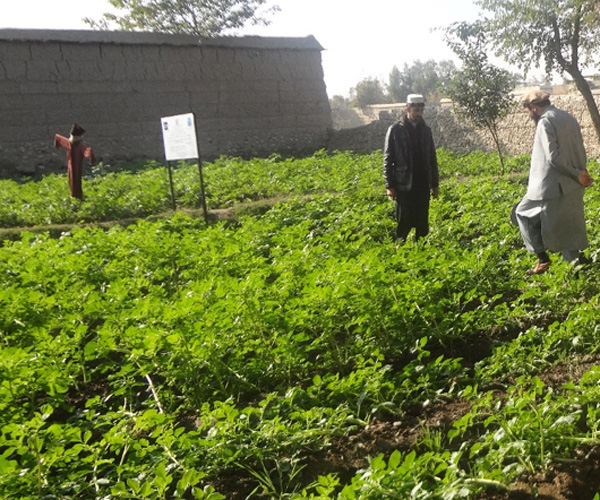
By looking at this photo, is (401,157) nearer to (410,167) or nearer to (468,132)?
(410,167)

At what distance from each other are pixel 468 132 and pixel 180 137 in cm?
1042

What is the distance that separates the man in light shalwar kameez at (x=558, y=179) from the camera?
5.18 meters

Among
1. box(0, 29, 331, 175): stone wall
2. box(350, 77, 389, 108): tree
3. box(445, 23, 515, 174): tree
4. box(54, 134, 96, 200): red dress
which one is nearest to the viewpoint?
box(54, 134, 96, 200): red dress

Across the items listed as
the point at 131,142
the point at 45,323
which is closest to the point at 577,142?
the point at 45,323

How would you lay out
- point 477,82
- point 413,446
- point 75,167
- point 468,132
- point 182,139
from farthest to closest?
point 468,132 < point 477,82 < point 75,167 < point 182,139 < point 413,446

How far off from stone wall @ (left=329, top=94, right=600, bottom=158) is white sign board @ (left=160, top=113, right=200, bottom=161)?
7.63 m

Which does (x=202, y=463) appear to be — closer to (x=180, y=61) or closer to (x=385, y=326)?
(x=385, y=326)

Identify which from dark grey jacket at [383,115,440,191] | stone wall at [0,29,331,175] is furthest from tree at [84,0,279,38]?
dark grey jacket at [383,115,440,191]

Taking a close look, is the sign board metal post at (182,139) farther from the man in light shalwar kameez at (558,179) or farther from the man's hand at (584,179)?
the man's hand at (584,179)

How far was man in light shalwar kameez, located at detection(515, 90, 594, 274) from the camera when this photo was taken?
17.0ft


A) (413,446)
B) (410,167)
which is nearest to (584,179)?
(410,167)

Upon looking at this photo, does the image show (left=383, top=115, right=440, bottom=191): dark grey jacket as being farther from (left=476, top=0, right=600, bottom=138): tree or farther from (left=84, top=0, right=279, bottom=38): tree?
(left=84, top=0, right=279, bottom=38): tree

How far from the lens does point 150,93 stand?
19.6 m

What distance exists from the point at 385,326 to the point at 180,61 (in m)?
17.8
